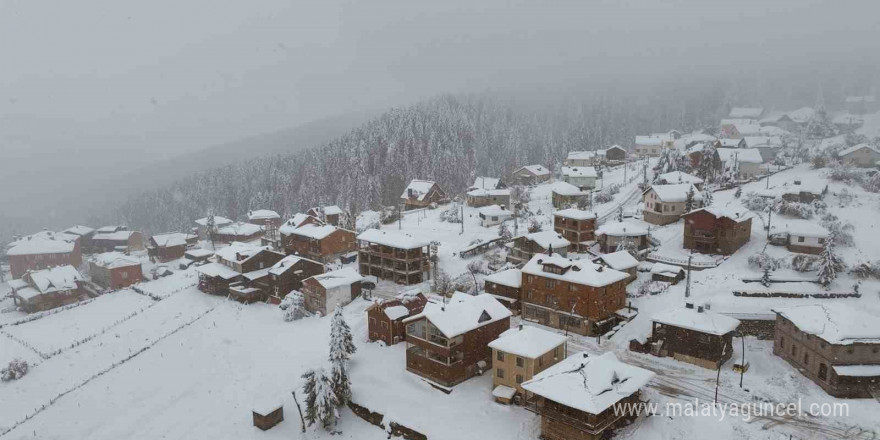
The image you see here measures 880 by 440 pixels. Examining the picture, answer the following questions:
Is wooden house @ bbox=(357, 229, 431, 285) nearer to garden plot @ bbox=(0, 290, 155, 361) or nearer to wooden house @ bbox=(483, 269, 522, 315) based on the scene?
wooden house @ bbox=(483, 269, 522, 315)

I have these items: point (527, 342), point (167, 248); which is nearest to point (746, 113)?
point (527, 342)

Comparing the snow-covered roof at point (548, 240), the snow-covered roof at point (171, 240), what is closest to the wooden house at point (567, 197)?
the snow-covered roof at point (548, 240)

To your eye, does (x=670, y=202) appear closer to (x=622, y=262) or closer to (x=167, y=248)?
(x=622, y=262)

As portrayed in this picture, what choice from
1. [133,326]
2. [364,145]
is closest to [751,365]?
[133,326]

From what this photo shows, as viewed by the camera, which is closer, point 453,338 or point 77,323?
point 453,338

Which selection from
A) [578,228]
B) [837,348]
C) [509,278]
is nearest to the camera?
[837,348]

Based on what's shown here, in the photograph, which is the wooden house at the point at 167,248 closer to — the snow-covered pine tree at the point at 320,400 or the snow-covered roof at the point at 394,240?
the snow-covered roof at the point at 394,240
